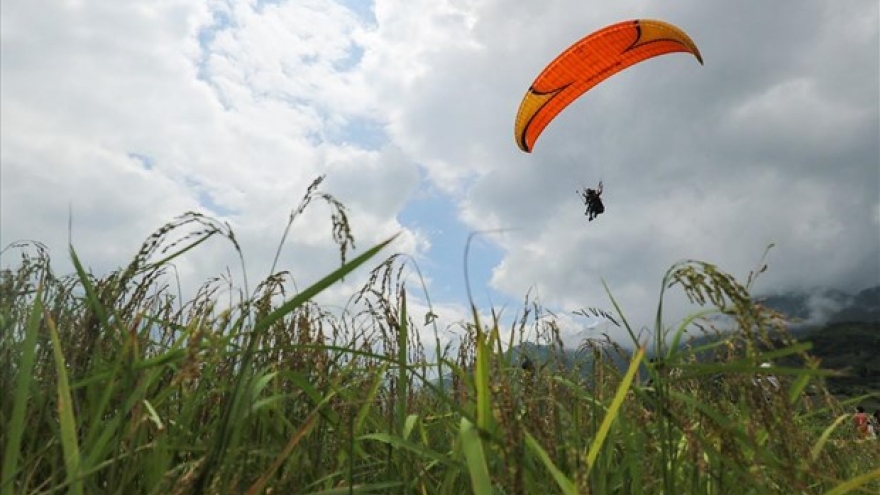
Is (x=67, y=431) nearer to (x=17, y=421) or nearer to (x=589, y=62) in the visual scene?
(x=17, y=421)

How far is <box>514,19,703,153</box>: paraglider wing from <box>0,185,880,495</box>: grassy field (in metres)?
19.7

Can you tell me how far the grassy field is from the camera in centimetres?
180

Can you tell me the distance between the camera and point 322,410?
2547 millimetres

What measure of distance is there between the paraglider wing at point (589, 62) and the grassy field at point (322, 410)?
19697 mm

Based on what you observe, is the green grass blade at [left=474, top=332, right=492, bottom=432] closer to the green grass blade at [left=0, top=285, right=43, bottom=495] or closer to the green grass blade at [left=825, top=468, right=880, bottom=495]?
the green grass blade at [left=825, top=468, right=880, bottom=495]

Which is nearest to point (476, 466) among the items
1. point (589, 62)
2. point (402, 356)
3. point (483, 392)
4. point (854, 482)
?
point (483, 392)

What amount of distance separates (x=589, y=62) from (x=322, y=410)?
2363 centimetres

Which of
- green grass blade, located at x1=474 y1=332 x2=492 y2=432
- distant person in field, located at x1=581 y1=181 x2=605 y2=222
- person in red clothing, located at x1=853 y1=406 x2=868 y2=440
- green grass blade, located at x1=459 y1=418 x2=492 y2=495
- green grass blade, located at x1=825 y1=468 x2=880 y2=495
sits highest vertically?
distant person in field, located at x1=581 y1=181 x2=605 y2=222

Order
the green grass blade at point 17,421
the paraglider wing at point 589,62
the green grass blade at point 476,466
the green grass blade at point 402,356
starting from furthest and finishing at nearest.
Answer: the paraglider wing at point 589,62
the green grass blade at point 402,356
the green grass blade at point 476,466
the green grass blade at point 17,421

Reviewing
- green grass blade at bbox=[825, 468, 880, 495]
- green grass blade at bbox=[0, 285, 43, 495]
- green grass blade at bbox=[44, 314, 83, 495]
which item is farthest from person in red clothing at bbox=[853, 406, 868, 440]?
green grass blade at bbox=[0, 285, 43, 495]

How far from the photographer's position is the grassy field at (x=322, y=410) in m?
1.80

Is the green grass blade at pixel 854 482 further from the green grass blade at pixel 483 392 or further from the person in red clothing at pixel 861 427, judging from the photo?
the person in red clothing at pixel 861 427

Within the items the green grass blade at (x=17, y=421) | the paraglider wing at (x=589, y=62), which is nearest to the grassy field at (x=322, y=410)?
the green grass blade at (x=17, y=421)

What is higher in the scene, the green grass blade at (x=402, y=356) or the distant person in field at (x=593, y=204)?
the distant person in field at (x=593, y=204)
